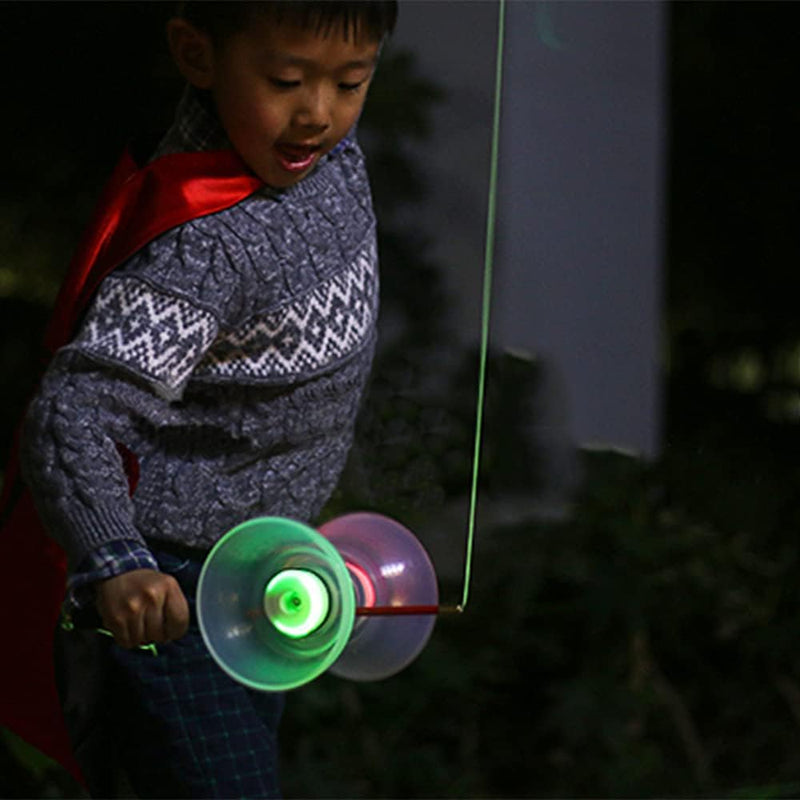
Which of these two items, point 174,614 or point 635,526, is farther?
point 635,526

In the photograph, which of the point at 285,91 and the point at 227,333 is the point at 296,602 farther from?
the point at 285,91

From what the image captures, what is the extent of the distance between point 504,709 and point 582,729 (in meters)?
0.13

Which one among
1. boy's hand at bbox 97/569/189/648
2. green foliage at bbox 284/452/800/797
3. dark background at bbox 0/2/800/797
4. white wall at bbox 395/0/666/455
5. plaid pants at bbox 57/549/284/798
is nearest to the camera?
boy's hand at bbox 97/569/189/648

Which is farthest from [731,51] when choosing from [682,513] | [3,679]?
[3,679]

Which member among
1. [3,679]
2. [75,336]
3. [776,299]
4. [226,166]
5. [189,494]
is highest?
[776,299]

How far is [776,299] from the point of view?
237 cm

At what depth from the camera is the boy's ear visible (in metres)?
0.98

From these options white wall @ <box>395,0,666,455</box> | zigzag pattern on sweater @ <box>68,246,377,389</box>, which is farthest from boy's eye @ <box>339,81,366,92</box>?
white wall @ <box>395,0,666,455</box>

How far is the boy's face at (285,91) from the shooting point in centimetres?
94

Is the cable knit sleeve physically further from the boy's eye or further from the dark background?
the dark background

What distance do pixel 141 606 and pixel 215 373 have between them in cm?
18

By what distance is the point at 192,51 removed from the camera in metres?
0.98

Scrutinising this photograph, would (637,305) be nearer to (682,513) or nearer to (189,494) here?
(682,513)

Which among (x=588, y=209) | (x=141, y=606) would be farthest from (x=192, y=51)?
(x=588, y=209)
